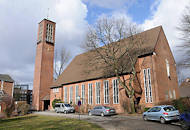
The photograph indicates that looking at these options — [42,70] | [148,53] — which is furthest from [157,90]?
[42,70]

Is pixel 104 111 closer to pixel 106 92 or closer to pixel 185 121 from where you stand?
pixel 106 92

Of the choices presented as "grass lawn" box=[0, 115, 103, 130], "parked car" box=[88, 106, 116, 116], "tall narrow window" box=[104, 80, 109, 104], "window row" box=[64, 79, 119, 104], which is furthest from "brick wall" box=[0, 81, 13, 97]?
"parked car" box=[88, 106, 116, 116]

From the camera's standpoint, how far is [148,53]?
949 inches

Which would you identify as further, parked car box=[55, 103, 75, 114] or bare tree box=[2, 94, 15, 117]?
parked car box=[55, 103, 75, 114]

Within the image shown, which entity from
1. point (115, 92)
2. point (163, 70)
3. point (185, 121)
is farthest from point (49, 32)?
point (185, 121)

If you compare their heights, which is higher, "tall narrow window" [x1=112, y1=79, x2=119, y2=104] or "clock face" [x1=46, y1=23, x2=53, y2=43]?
"clock face" [x1=46, y1=23, x2=53, y2=43]

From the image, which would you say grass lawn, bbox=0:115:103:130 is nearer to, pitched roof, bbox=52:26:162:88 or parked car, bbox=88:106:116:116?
parked car, bbox=88:106:116:116

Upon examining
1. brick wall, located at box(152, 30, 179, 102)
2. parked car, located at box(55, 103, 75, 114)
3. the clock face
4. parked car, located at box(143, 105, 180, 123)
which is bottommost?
parked car, located at box(55, 103, 75, 114)

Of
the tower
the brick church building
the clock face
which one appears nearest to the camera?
the brick church building

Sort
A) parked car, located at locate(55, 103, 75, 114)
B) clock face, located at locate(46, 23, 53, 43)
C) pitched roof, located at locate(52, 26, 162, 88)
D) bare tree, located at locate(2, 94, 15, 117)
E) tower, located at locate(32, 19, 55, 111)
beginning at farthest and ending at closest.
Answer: clock face, located at locate(46, 23, 53, 43) < tower, located at locate(32, 19, 55, 111) < parked car, located at locate(55, 103, 75, 114) < pitched roof, located at locate(52, 26, 162, 88) < bare tree, located at locate(2, 94, 15, 117)

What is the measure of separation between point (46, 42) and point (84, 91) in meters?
16.4

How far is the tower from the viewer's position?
36.5 meters

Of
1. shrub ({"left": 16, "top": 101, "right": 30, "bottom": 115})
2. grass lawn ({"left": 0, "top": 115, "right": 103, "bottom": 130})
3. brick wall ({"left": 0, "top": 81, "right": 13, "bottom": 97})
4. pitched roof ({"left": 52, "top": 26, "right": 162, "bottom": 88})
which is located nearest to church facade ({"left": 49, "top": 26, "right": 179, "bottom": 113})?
pitched roof ({"left": 52, "top": 26, "right": 162, "bottom": 88})

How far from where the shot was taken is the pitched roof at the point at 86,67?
81.4 ft
